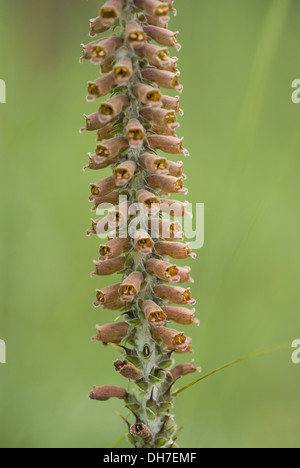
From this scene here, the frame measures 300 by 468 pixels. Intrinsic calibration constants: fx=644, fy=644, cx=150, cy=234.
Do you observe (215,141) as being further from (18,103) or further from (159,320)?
(159,320)

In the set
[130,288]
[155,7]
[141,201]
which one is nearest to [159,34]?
A: [155,7]

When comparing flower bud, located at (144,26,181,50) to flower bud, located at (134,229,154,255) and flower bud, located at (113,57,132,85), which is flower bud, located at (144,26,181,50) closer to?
flower bud, located at (113,57,132,85)

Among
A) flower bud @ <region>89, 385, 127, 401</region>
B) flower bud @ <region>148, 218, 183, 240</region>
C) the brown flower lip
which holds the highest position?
flower bud @ <region>148, 218, 183, 240</region>

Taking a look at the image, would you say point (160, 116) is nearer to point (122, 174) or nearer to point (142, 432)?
point (122, 174)

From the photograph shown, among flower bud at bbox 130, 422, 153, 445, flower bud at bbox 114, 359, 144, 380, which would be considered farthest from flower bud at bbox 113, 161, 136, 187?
flower bud at bbox 130, 422, 153, 445

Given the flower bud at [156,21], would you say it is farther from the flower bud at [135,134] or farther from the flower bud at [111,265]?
the flower bud at [111,265]

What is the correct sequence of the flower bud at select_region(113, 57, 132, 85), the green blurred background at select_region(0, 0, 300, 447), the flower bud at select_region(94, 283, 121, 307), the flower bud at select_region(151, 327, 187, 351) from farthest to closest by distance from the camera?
the green blurred background at select_region(0, 0, 300, 447)
the flower bud at select_region(94, 283, 121, 307)
the flower bud at select_region(151, 327, 187, 351)
the flower bud at select_region(113, 57, 132, 85)
